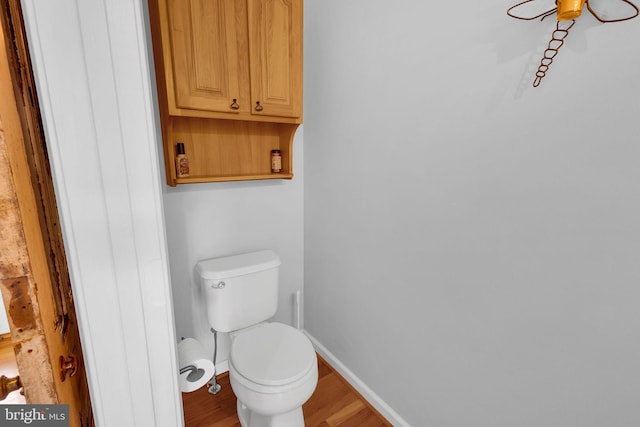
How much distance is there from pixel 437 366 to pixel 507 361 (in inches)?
11.5

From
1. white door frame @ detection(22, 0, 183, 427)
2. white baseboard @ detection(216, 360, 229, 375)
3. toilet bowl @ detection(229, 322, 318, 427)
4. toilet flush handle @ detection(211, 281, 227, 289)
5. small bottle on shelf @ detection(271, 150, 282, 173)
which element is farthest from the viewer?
white baseboard @ detection(216, 360, 229, 375)

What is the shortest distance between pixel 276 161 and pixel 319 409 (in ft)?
4.32

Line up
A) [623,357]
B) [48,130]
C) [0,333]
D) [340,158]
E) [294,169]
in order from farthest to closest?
[294,169] < [340,158] < [623,357] < [0,333] < [48,130]

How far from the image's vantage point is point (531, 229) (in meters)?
0.89

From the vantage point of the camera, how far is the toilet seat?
115cm

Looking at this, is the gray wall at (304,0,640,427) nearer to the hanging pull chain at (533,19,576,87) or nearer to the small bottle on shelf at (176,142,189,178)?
the hanging pull chain at (533,19,576,87)

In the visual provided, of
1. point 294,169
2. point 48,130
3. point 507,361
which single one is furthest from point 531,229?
point 294,169

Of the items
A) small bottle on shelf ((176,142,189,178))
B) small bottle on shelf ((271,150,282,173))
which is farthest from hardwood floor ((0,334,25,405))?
small bottle on shelf ((271,150,282,173))


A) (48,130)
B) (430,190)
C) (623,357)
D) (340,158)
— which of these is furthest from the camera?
(340,158)

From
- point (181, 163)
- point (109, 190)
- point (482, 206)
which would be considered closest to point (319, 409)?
point (482, 206)

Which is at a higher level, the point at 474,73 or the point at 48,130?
the point at 474,73

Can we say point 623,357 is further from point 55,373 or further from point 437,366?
point 55,373

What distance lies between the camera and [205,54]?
1.22 m

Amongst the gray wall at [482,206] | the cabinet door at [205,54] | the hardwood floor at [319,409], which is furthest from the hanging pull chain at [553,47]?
the hardwood floor at [319,409]
